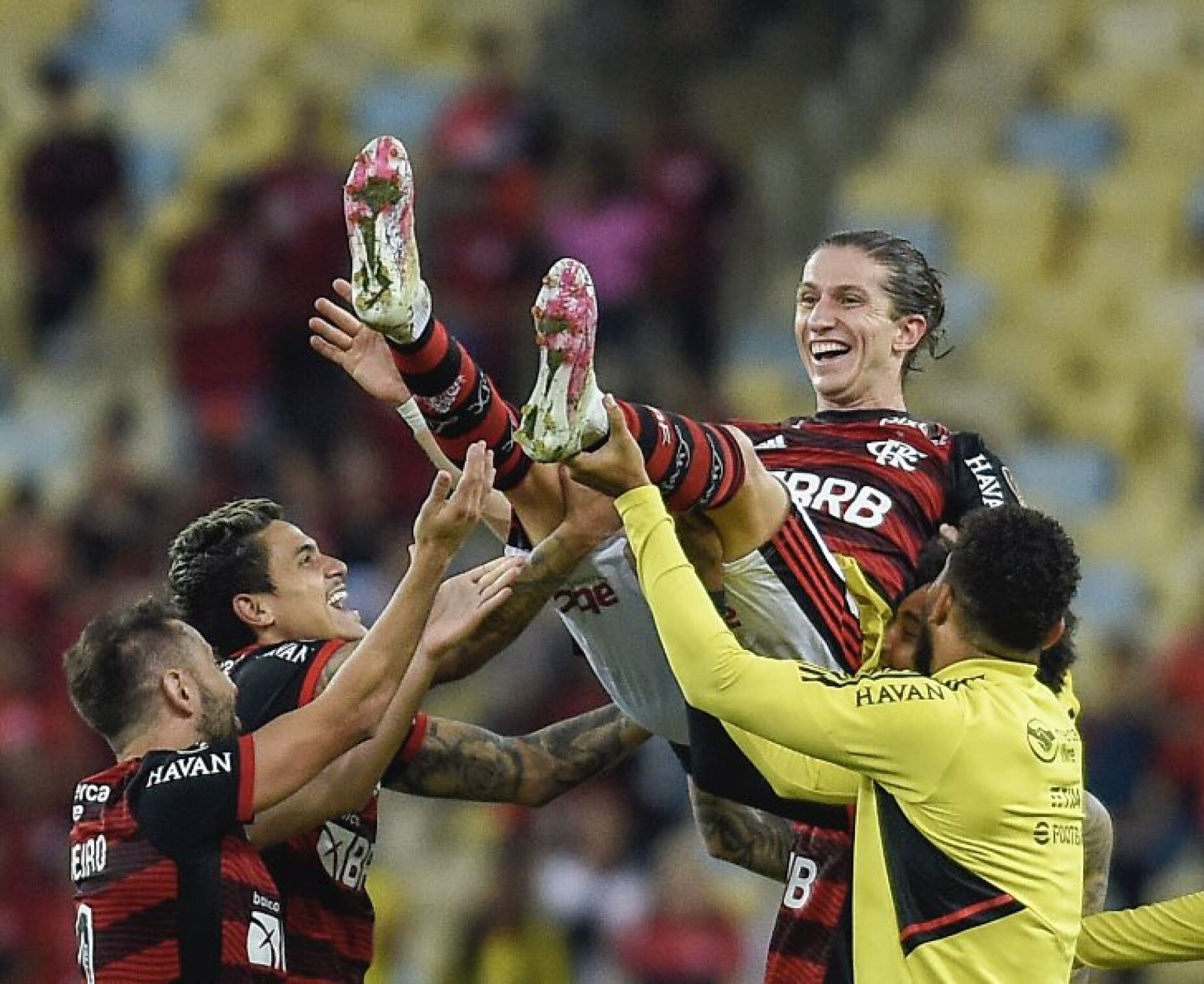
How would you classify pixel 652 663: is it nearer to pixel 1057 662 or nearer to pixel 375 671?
pixel 375 671

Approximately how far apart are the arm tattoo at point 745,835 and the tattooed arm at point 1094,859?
61cm

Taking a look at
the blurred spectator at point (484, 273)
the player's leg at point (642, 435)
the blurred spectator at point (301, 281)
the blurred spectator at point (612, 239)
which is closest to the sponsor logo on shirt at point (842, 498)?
the player's leg at point (642, 435)

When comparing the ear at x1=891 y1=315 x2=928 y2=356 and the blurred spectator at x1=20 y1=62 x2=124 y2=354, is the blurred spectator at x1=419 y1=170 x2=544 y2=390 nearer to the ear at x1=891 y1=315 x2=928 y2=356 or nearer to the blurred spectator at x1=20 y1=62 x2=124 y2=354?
the blurred spectator at x1=20 y1=62 x2=124 y2=354

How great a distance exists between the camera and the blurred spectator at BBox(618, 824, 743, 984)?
8516 mm

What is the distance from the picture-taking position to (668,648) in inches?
188

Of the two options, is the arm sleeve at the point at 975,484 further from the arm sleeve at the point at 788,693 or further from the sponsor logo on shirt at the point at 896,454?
the arm sleeve at the point at 788,693

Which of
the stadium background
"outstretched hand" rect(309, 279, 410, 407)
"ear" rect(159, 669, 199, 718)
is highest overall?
the stadium background

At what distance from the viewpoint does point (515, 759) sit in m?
5.71

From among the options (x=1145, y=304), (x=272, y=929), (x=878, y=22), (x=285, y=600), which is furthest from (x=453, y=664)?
(x=878, y=22)

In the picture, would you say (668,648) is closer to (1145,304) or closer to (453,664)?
(453,664)

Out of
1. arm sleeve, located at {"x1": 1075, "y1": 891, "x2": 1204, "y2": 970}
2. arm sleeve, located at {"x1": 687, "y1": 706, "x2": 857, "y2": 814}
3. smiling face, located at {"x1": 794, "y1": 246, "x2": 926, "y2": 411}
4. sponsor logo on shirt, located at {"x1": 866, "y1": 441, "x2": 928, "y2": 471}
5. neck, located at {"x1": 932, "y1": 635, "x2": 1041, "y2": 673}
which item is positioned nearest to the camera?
neck, located at {"x1": 932, "y1": 635, "x2": 1041, "y2": 673}

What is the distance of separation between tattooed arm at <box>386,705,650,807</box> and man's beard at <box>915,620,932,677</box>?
2.96 ft

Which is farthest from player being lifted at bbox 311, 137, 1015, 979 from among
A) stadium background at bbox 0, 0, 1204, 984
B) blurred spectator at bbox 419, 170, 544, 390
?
blurred spectator at bbox 419, 170, 544, 390

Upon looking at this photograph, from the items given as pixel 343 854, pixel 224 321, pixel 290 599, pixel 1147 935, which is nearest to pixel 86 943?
pixel 343 854
